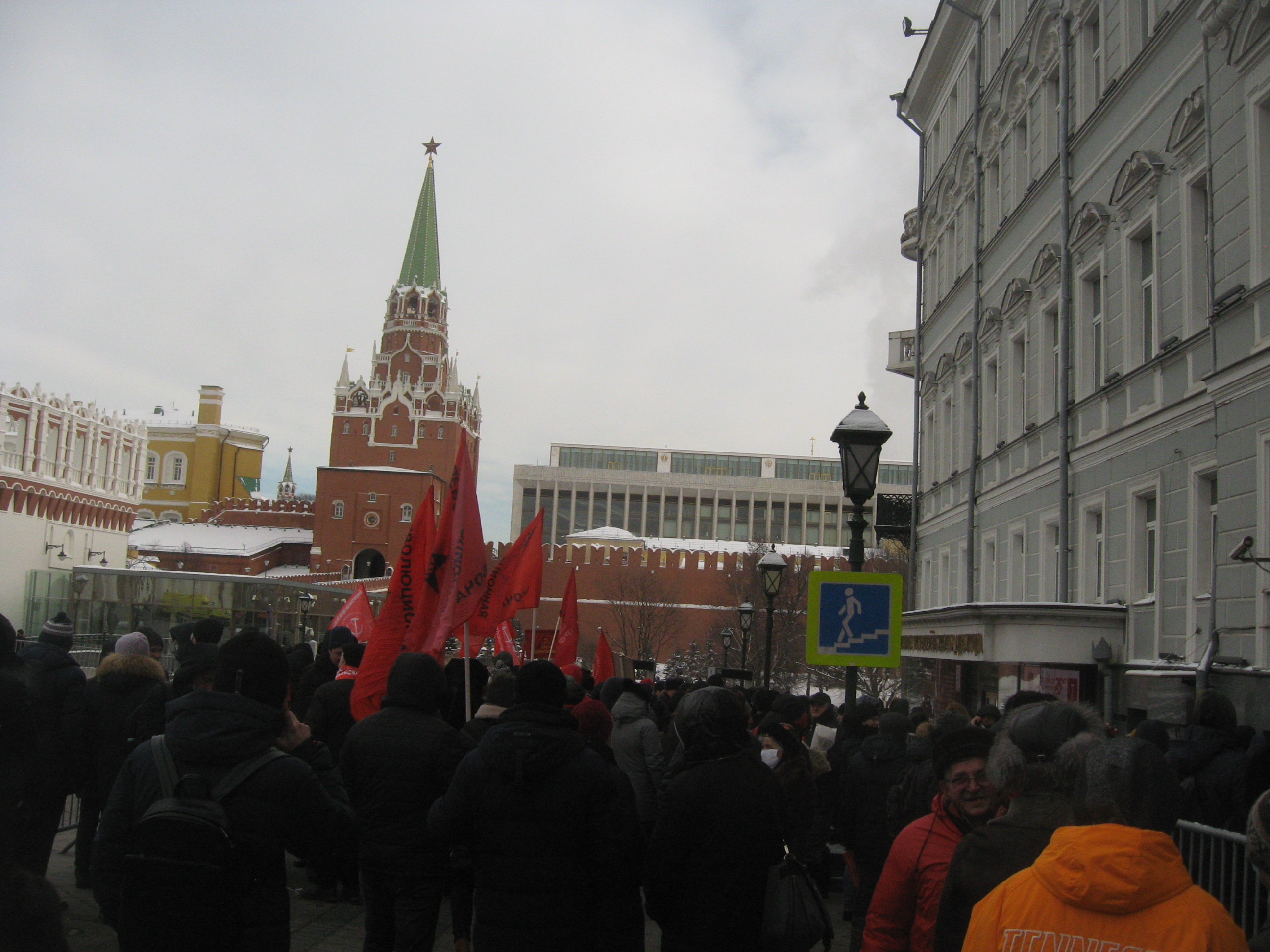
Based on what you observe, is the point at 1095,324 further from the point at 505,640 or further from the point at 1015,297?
the point at 505,640

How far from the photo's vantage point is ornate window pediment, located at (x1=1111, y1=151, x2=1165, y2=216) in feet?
40.9

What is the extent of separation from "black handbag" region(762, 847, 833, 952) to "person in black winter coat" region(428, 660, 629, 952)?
57 cm

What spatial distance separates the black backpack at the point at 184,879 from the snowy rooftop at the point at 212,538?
75985 millimetres

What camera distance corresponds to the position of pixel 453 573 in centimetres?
799

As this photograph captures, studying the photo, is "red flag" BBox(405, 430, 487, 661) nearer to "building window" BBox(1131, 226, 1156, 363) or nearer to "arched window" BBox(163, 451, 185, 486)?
"building window" BBox(1131, 226, 1156, 363)

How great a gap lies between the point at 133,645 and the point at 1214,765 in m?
6.25

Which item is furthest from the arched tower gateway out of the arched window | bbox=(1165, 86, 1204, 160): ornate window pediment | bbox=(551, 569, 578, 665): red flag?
bbox=(1165, 86, 1204, 160): ornate window pediment

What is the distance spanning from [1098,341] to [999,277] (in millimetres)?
4350

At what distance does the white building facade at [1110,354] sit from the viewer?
403 inches

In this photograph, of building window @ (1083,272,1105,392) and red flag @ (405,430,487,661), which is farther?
building window @ (1083,272,1105,392)

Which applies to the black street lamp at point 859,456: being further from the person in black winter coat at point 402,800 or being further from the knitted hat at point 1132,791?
the knitted hat at point 1132,791

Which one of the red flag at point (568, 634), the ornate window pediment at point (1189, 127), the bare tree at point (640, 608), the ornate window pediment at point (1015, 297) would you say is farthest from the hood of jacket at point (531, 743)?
the bare tree at point (640, 608)

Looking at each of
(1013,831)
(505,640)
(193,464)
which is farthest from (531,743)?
(193,464)

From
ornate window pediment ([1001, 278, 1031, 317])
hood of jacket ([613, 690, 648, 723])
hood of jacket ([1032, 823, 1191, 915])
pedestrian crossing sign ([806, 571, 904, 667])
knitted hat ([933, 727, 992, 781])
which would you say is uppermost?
ornate window pediment ([1001, 278, 1031, 317])
